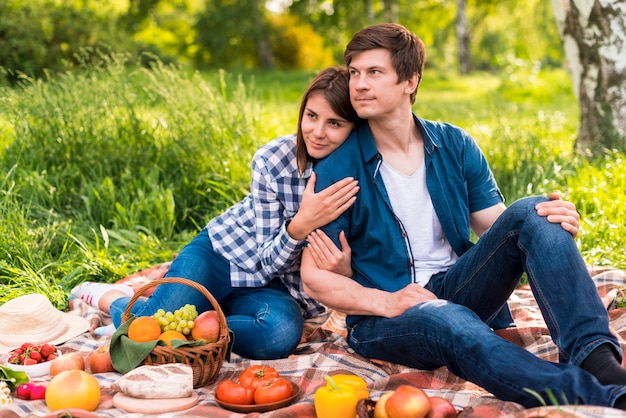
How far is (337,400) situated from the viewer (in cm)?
289

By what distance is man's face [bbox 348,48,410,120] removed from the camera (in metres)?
3.47

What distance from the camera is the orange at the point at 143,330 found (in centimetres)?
339

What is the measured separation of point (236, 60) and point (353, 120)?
72.6 feet

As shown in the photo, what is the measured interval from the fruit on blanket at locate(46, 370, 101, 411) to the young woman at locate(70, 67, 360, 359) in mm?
790

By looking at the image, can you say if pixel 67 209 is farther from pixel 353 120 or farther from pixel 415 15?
pixel 415 15

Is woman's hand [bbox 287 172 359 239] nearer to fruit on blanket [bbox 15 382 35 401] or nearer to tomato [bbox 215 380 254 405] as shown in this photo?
tomato [bbox 215 380 254 405]

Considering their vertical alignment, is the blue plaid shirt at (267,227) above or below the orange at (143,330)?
above

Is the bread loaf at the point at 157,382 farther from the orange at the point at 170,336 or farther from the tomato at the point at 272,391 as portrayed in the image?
Result: the tomato at the point at 272,391

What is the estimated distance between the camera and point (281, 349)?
12.5 ft

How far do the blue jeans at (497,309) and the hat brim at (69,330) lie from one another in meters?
1.72

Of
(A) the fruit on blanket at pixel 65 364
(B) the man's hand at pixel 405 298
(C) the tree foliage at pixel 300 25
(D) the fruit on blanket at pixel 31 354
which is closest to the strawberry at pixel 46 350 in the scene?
(D) the fruit on blanket at pixel 31 354

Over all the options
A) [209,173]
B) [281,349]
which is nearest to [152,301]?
[281,349]

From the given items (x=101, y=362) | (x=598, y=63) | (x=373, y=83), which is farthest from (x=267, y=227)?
(x=598, y=63)

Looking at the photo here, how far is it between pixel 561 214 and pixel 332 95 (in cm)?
120
